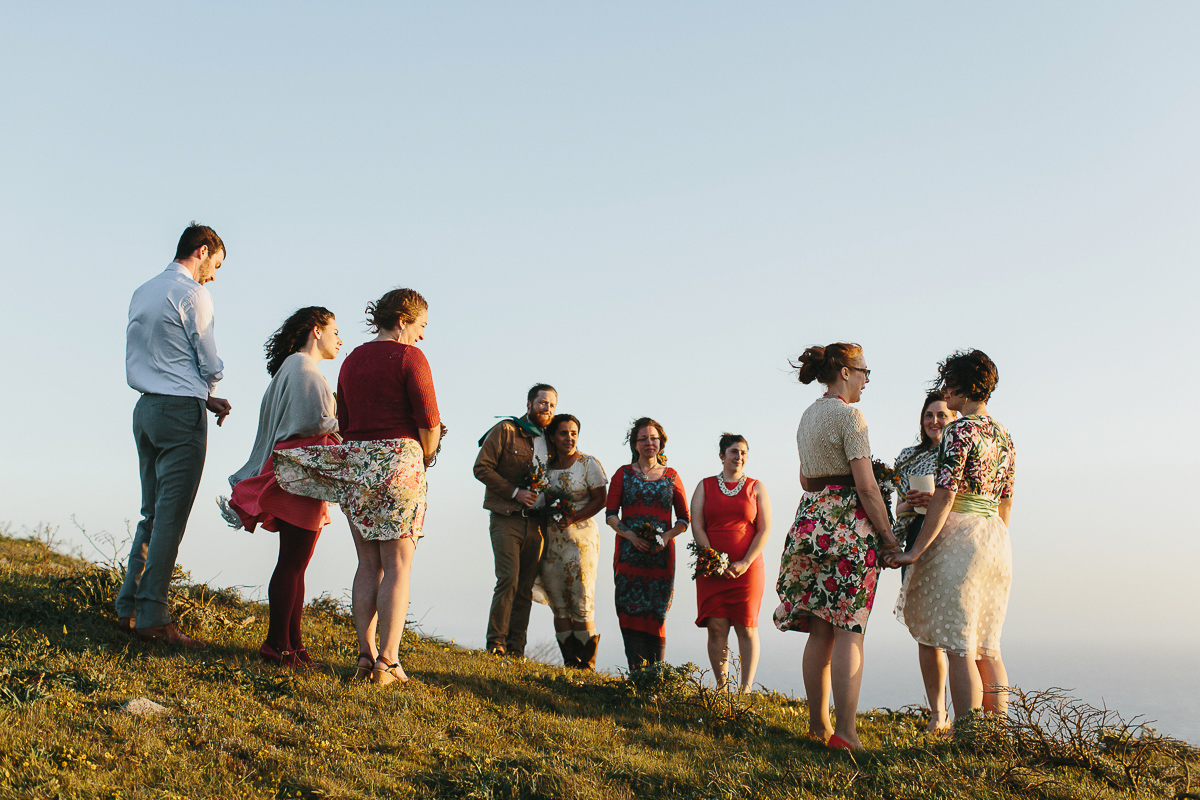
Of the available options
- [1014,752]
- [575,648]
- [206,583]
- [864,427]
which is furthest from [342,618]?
[1014,752]

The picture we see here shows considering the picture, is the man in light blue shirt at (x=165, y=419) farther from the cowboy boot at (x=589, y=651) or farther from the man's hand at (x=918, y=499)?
the man's hand at (x=918, y=499)

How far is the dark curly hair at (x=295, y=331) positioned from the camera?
5.81 meters

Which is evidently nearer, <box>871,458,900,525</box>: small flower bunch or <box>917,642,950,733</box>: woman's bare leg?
<box>871,458,900,525</box>: small flower bunch

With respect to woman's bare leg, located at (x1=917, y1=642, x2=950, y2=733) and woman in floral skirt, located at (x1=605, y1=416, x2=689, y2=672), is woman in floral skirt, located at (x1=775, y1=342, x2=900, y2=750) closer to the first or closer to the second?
woman's bare leg, located at (x1=917, y1=642, x2=950, y2=733)

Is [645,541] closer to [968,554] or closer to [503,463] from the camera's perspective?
[503,463]

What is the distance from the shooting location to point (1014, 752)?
14.6 ft

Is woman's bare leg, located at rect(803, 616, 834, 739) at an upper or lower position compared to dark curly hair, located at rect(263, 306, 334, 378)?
lower

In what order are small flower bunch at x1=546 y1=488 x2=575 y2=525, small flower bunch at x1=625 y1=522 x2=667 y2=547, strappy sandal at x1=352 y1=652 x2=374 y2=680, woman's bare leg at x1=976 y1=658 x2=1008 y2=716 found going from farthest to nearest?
1. small flower bunch at x1=546 y1=488 x2=575 y2=525
2. small flower bunch at x1=625 y1=522 x2=667 y2=547
3. woman's bare leg at x1=976 y1=658 x2=1008 y2=716
4. strappy sandal at x1=352 y1=652 x2=374 y2=680

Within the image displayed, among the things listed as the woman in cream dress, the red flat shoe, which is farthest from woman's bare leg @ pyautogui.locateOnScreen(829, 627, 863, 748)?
the woman in cream dress

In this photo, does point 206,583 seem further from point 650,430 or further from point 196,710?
point 650,430

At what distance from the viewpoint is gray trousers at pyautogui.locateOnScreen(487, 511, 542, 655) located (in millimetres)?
7754

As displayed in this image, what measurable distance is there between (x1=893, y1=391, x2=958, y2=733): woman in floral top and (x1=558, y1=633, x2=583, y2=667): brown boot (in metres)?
3.05

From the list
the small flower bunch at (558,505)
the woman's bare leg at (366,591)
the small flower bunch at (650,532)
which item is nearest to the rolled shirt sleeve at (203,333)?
the woman's bare leg at (366,591)

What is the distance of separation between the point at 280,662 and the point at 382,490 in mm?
1249
